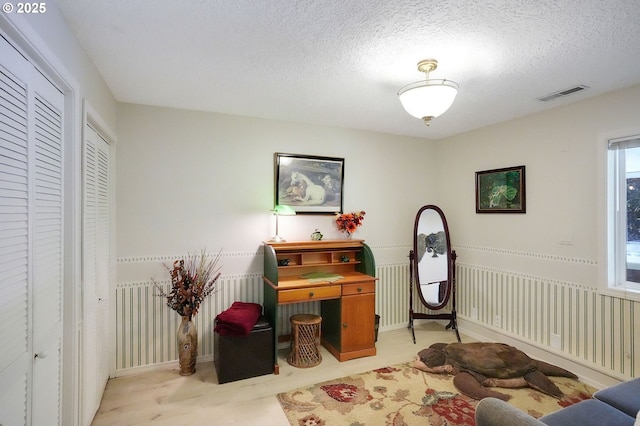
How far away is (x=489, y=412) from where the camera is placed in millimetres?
1380

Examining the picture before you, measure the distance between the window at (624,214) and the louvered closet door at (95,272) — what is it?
3944 millimetres

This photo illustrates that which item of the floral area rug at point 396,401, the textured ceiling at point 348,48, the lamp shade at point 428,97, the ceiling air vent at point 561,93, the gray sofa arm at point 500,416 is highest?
the textured ceiling at point 348,48

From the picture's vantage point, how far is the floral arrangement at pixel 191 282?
9.25ft

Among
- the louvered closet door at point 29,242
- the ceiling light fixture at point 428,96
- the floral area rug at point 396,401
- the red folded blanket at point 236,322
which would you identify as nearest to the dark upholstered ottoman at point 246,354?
the red folded blanket at point 236,322

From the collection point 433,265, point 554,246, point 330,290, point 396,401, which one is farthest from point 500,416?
point 433,265

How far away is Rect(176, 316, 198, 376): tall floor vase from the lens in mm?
2830

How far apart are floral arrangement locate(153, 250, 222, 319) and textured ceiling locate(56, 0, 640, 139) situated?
60.0 inches

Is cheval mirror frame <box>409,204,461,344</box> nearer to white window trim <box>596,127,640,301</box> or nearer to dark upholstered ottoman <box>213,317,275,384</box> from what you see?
white window trim <box>596,127,640,301</box>

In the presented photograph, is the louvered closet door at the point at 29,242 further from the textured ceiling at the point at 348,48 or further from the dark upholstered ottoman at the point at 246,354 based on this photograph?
the dark upholstered ottoman at the point at 246,354

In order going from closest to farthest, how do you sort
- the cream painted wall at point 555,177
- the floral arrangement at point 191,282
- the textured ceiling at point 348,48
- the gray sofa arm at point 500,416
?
the gray sofa arm at point 500,416 < the textured ceiling at point 348,48 < the cream painted wall at point 555,177 < the floral arrangement at point 191,282

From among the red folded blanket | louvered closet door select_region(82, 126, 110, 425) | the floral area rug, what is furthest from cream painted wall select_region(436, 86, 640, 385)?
louvered closet door select_region(82, 126, 110, 425)

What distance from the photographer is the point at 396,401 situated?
96.7 inches

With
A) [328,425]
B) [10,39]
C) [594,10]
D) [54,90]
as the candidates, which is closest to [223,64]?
[54,90]

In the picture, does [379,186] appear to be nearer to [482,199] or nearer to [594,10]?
[482,199]
